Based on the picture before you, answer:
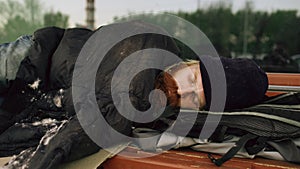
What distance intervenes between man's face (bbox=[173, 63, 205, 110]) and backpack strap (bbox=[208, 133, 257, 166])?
0.28 metres

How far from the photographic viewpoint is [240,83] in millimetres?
1431

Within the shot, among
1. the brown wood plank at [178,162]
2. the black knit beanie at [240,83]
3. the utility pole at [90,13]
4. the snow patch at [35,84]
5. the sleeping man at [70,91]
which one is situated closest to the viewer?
the brown wood plank at [178,162]

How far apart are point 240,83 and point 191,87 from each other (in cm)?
19

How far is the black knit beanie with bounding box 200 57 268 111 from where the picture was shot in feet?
4.70

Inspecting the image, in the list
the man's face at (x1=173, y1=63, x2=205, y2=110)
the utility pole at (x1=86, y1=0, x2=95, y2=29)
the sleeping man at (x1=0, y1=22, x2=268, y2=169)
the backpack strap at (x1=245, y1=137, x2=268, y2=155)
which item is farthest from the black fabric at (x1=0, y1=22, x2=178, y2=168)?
the utility pole at (x1=86, y1=0, x2=95, y2=29)

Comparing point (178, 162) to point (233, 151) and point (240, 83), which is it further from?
point (240, 83)

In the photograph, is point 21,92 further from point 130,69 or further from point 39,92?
point 130,69

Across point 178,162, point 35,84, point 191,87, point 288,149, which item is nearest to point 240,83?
point 191,87

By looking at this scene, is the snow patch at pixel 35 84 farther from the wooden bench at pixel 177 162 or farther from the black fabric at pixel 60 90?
the wooden bench at pixel 177 162

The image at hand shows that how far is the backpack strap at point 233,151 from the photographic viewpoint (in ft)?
3.90

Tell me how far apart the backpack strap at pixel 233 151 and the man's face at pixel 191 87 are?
0.28 m

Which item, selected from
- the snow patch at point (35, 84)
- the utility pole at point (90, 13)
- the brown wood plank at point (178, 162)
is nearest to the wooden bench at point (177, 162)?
the brown wood plank at point (178, 162)

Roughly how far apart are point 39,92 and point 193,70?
0.76m

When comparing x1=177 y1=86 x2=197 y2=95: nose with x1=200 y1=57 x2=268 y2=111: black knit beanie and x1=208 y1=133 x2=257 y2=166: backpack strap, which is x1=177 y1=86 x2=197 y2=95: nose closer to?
x1=200 y1=57 x2=268 y2=111: black knit beanie
